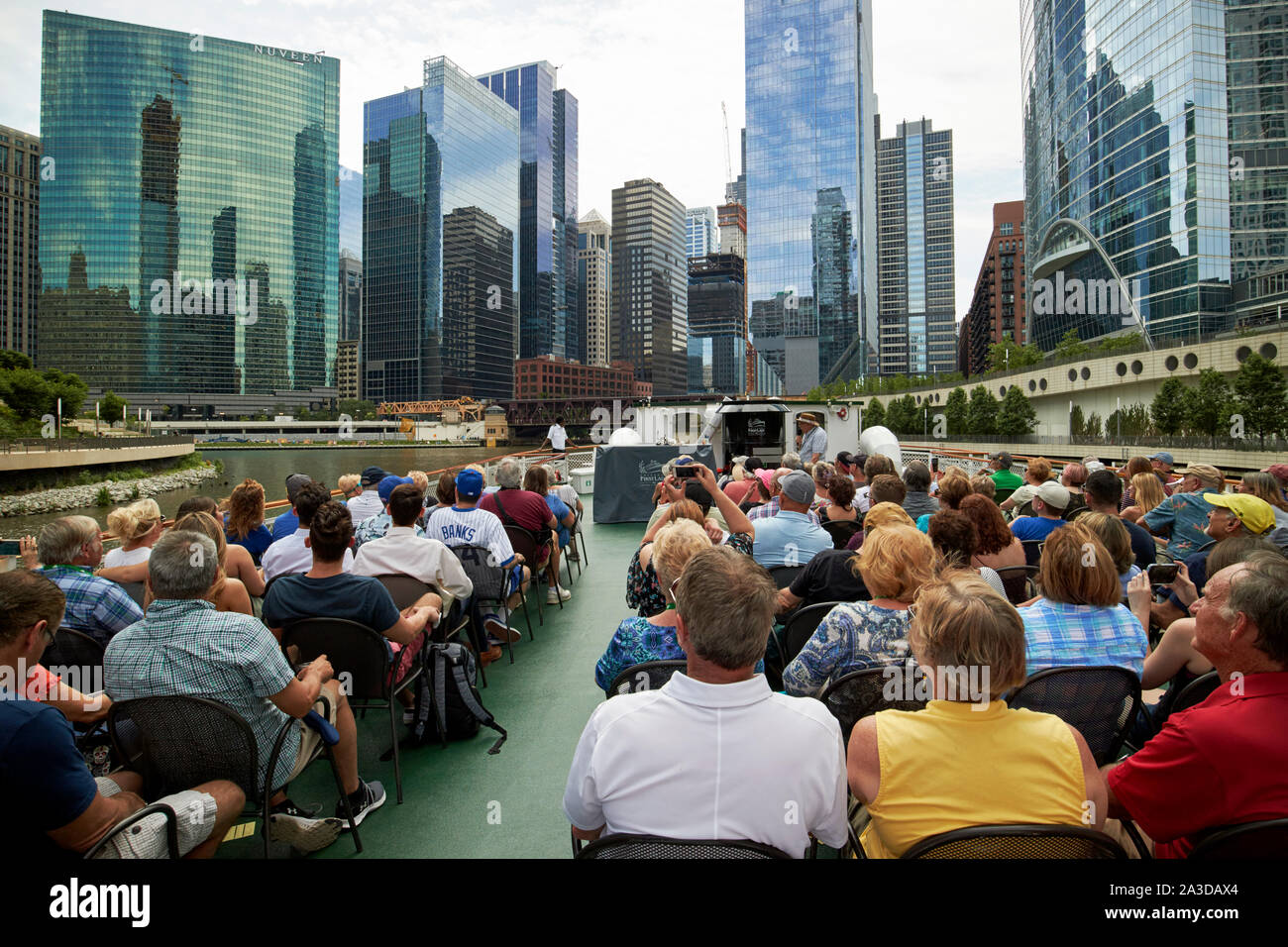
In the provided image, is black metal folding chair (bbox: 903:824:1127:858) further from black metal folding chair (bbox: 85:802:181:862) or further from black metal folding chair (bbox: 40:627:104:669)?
black metal folding chair (bbox: 40:627:104:669)

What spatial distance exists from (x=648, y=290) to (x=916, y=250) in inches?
2751

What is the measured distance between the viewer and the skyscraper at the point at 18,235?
8288 cm

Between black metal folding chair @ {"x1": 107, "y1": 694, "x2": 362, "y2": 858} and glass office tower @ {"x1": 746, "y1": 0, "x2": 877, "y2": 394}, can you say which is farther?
glass office tower @ {"x1": 746, "y1": 0, "x2": 877, "y2": 394}

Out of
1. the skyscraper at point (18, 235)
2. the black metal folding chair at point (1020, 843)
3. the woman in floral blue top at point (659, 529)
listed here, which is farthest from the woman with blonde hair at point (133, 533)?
the skyscraper at point (18, 235)

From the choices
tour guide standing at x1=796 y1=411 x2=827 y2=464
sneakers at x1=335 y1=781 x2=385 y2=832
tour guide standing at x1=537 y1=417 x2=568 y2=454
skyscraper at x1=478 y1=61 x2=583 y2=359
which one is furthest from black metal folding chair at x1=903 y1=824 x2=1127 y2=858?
skyscraper at x1=478 y1=61 x2=583 y2=359

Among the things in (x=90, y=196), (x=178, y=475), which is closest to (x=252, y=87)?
(x=90, y=196)

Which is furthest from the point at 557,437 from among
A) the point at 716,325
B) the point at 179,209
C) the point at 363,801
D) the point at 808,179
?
the point at 716,325

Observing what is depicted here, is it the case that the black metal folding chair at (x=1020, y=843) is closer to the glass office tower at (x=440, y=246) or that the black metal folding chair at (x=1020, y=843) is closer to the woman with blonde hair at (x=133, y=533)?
the woman with blonde hair at (x=133, y=533)

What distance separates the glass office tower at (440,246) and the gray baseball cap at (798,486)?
406ft

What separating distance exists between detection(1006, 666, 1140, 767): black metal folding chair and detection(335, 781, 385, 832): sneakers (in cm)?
269

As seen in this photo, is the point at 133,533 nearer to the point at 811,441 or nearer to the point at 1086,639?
the point at 1086,639

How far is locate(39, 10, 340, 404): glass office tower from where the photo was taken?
86875mm

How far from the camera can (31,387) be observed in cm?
4975

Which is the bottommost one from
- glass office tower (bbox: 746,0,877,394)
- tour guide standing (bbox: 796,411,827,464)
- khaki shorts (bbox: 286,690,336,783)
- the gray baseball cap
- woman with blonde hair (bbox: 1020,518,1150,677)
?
khaki shorts (bbox: 286,690,336,783)
